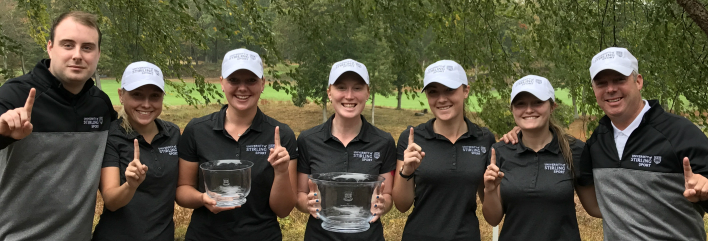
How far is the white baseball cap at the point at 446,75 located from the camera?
341 cm

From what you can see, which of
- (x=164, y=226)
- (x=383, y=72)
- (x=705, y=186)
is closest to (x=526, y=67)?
(x=705, y=186)

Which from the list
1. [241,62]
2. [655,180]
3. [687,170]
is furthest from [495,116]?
[241,62]

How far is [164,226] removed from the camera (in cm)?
328

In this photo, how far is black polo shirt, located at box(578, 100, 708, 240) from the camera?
9.64 ft

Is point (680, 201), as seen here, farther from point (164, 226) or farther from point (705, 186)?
point (164, 226)

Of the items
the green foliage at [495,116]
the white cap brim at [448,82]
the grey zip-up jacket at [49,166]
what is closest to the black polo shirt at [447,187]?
the white cap brim at [448,82]

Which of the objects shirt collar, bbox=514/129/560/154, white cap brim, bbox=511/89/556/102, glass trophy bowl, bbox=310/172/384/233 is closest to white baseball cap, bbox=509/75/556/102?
white cap brim, bbox=511/89/556/102

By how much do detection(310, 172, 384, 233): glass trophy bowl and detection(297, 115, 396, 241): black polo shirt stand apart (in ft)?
1.79

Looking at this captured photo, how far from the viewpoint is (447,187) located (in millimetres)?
3369

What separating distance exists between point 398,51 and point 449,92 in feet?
11.0

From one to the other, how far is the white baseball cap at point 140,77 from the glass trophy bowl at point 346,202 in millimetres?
1307

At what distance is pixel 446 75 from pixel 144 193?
2.10 m

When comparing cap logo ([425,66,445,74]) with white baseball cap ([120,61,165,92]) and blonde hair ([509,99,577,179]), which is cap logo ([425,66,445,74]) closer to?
Answer: blonde hair ([509,99,577,179])

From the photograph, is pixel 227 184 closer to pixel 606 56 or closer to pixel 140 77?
pixel 140 77
